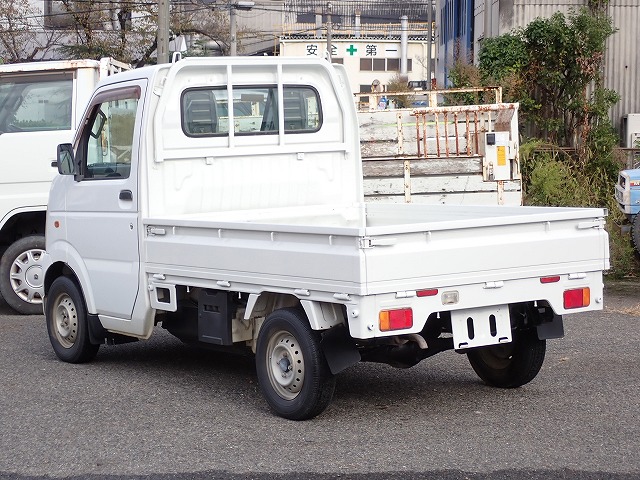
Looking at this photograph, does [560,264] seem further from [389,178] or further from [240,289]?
[389,178]

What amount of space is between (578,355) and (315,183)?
256cm

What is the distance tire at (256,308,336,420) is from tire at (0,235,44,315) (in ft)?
18.9

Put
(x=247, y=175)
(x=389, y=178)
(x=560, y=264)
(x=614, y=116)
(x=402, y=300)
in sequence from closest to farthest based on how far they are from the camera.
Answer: (x=402, y=300), (x=560, y=264), (x=247, y=175), (x=389, y=178), (x=614, y=116)

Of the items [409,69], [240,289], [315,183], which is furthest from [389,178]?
[409,69]

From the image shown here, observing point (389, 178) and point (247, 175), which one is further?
point (389, 178)

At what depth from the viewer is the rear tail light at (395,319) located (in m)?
6.21

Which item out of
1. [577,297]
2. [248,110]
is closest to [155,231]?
[248,110]

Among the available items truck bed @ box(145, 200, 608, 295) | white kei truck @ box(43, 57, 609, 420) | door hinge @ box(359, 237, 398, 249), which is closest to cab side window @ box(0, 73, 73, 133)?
white kei truck @ box(43, 57, 609, 420)

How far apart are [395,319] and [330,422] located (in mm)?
933

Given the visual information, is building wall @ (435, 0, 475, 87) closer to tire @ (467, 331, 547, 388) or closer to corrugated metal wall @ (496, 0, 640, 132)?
corrugated metal wall @ (496, 0, 640, 132)

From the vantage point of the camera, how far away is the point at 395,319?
6.25 m

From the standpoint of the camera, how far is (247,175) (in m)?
8.45

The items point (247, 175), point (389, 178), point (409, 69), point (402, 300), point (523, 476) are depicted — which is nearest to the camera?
point (523, 476)

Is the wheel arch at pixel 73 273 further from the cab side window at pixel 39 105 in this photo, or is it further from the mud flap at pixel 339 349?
the cab side window at pixel 39 105
